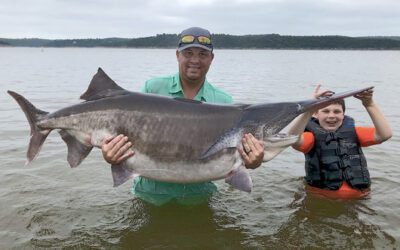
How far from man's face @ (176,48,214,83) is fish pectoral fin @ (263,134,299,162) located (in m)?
1.47

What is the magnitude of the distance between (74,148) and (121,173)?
0.75 meters

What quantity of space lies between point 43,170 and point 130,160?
474cm

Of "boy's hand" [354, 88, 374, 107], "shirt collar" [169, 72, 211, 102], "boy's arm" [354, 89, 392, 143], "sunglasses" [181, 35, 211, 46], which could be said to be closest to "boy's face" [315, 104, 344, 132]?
"boy's arm" [354, 89, 392, 143]

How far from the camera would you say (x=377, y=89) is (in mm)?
25469

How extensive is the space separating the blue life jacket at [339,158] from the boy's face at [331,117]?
0.09 m

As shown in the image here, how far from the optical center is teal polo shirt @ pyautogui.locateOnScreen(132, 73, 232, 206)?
6.38 metres

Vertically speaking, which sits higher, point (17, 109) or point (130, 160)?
point (130, 160)

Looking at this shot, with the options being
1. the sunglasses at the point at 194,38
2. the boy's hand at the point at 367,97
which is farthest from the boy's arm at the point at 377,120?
the sunglasses at the point at 194,38

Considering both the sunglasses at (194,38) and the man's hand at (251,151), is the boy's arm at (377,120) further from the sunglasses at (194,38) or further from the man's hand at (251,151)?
the sunglasses at (194,38)

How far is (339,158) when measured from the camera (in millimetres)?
7648

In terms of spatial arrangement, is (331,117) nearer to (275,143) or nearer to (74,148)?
(275,143)

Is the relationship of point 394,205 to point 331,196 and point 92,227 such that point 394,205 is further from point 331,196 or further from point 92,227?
point 92,227

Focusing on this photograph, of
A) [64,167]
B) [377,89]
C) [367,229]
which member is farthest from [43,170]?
[377,89]

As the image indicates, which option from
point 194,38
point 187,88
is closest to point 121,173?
point 187,88
